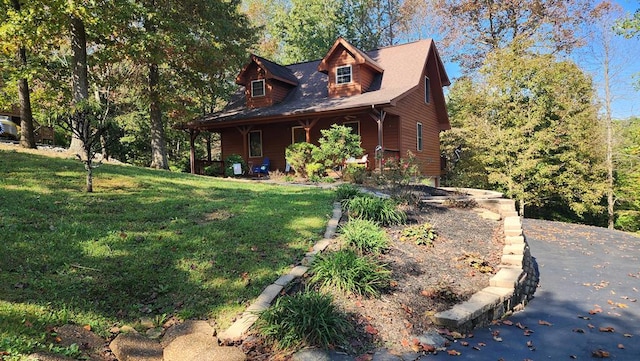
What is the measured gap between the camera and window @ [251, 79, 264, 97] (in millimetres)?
17031

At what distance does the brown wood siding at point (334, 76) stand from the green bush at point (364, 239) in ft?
34.5

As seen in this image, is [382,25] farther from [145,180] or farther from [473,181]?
[145,180]

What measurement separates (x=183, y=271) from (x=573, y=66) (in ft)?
63.1

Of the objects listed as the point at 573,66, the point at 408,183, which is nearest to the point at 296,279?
the point at 408,183

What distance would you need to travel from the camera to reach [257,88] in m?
17.1

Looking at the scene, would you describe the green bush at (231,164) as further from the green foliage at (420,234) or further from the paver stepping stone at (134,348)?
the paver stepping stone at (134,348)

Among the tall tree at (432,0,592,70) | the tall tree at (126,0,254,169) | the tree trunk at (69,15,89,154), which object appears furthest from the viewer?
the tall tree at (432,0,592,70)

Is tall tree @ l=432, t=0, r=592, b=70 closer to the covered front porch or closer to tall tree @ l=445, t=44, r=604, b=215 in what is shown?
tall tree @ l=445, t=44, r=604, b=215

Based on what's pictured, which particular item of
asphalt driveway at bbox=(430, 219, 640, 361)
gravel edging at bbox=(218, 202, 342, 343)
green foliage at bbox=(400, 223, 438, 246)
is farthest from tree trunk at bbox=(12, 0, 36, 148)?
asphalt driveway at bbox=(430, 219, 640, 361)

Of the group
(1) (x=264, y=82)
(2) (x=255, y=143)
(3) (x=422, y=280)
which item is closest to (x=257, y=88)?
(1) (x=264, y=82)

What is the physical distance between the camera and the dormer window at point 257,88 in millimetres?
17017

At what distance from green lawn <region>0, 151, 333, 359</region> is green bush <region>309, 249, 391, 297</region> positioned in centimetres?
52

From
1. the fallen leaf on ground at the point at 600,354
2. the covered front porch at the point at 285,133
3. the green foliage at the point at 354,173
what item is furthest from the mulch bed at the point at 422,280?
the covered front porch at the point at 285,133

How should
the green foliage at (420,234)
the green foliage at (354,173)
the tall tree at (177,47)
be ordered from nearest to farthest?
1. the green foliage at (420,234)
2. the green foliage at (354,173)
3. the tall tree at (177,47)
